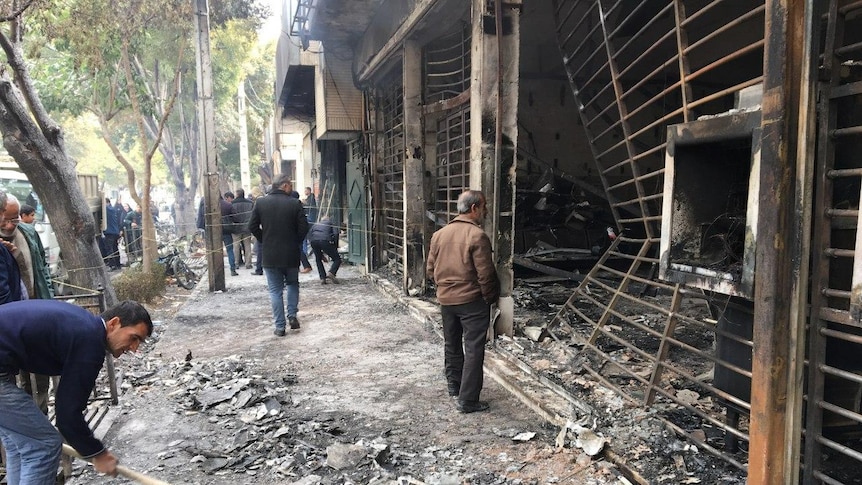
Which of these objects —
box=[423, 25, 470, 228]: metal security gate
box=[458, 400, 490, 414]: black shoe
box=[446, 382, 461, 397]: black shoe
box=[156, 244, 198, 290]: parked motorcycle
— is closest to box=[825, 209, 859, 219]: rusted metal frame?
box=[458, 400, 490, 414]: black shoe

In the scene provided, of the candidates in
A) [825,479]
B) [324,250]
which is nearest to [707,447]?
[825,479]

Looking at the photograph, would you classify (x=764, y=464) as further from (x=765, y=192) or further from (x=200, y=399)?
(x=200, y=399)

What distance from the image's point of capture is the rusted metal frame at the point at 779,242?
236cm

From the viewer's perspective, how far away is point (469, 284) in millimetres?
A: 4363

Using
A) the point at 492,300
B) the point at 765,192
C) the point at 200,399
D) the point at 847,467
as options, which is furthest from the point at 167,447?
the point at 847,467

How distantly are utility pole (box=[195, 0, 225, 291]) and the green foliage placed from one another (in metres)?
1.04

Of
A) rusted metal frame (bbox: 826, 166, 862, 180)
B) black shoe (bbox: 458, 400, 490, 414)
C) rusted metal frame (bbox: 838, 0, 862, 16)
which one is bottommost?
black shoe (bbox: 458, 400, 490, 414)

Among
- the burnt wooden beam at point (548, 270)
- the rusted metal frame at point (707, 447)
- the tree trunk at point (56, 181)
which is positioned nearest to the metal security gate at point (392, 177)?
the burnt wooden beam at point (548, 270)

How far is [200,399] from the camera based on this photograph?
15.4ft

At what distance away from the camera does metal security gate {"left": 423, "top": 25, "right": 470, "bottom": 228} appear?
7.54 metres

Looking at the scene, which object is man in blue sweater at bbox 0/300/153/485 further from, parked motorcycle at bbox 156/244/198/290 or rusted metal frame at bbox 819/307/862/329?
parked motorcycle at bbox 156/244/198/290

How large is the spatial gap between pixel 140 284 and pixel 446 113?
20.9ft

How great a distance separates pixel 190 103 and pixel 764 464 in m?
26.1

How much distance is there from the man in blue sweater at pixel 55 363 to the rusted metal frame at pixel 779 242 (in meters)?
3.12
